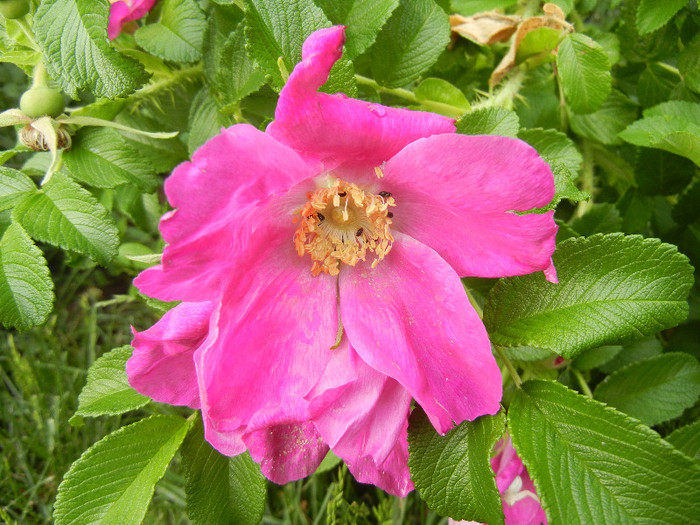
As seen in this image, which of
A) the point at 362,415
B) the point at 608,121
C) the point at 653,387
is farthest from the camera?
the point at 608,121

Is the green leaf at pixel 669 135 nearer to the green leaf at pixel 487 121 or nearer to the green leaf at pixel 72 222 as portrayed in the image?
the green leaf at pixel 487 121

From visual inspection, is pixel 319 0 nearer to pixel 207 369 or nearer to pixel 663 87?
pixel 207 369

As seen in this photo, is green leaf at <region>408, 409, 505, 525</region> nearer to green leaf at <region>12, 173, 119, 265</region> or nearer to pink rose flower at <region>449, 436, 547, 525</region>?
pink rose flower at <region>449, 436, 547, 525</region>

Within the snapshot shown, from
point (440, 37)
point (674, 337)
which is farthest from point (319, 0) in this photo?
point (674, 337)

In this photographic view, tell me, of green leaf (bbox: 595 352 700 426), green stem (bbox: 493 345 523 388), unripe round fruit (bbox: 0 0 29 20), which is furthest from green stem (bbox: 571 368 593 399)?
unripe round fruit (bbox: 0 0 29 20)

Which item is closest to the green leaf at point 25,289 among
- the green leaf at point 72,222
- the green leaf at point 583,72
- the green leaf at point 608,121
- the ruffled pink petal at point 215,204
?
the green leaf at point 72,222

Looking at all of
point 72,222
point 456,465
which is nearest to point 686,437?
point 456,465

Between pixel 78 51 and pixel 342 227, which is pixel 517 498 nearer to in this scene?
pixel 342 227
